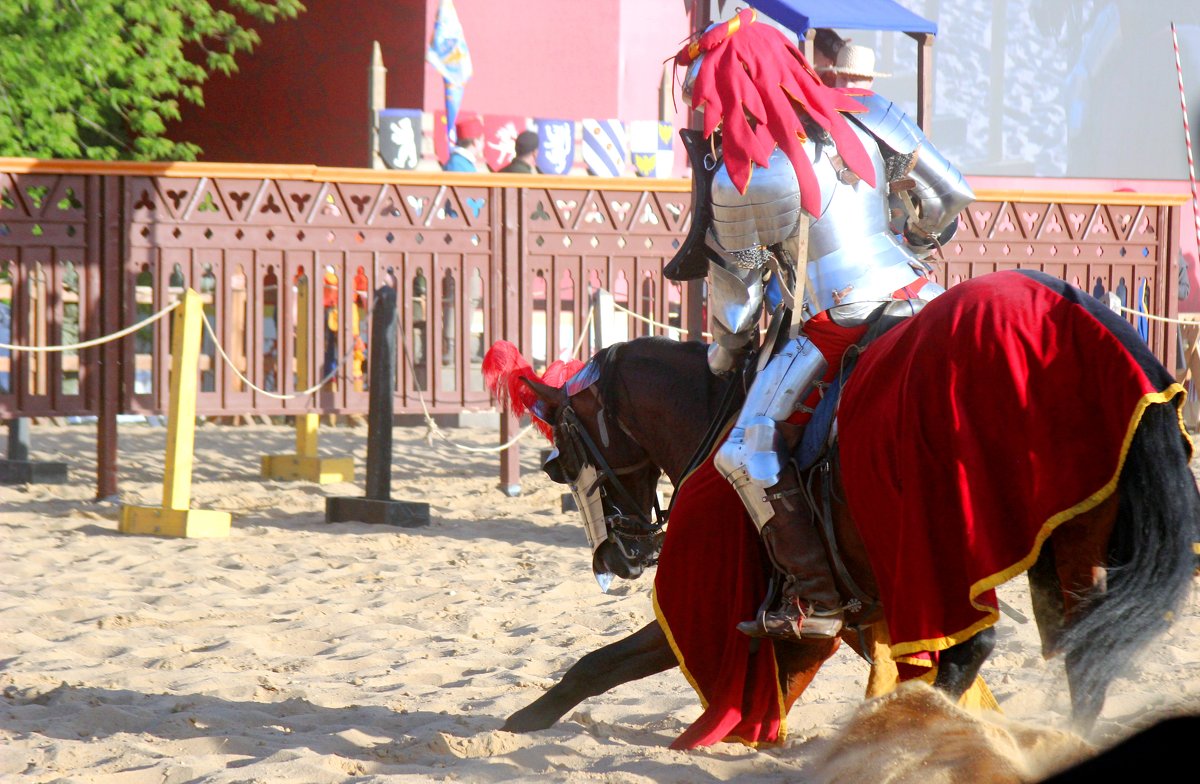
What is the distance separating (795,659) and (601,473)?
84cm

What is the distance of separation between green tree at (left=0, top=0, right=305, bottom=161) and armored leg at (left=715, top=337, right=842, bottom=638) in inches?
411

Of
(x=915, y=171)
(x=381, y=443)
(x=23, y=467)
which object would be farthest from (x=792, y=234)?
(x=23, y=467)

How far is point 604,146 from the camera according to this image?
14.8 meters

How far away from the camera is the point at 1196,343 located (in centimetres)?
1214

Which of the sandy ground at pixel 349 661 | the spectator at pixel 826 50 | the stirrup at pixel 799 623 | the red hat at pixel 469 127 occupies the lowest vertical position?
the sandy ground at pixel 349 661

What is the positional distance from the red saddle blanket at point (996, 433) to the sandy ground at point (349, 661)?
0.37 metres

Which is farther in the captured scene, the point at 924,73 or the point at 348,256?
the point at 924,73

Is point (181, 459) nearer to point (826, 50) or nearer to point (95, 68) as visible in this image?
point (826, 50)

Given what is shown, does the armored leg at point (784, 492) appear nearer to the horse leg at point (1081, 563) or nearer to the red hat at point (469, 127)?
the horse leg at point (1081, 563)

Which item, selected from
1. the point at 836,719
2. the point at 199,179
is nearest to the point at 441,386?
the point at 199,179

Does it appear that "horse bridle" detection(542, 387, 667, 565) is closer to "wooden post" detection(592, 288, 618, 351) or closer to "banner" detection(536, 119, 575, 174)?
"wooden post" detection(592, 288, 618, 351)

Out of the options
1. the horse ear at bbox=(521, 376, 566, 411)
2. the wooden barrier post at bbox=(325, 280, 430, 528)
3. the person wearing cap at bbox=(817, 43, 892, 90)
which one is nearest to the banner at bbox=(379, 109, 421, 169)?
the wooden barrier post at bbox=(325, 280, 430, 528)

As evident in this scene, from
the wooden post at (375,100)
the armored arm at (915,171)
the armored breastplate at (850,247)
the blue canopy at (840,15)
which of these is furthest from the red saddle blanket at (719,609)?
the wooden post at (375,100)

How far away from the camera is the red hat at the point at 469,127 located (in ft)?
48.5
